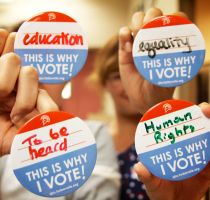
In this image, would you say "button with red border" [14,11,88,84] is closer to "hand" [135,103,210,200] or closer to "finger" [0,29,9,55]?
"finger" [0,29,9,55]

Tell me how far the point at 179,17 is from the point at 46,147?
0.26 m

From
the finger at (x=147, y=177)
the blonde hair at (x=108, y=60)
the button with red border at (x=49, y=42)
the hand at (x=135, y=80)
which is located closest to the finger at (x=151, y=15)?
the hand at (x=135, y=80)

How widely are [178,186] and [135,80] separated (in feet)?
0.60

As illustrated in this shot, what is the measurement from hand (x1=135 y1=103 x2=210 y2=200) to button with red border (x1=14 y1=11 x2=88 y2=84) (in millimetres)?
182

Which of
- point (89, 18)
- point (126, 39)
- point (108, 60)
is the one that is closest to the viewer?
point (126, 39)

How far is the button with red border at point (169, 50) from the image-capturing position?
47cm

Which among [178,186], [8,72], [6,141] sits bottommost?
[178,186]

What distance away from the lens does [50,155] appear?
415 mm

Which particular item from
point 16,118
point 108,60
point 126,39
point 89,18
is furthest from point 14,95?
point 89,18

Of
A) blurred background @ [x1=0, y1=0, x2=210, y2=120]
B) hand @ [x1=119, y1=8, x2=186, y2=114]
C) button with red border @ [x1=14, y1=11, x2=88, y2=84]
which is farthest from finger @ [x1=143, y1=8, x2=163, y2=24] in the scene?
blurred background @ [x1=0, y1=0, x2=210, y2=120]

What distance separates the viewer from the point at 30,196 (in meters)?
0.63

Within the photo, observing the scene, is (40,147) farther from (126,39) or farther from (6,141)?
(126,39)

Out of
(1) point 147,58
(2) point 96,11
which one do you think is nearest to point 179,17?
(1) point 147,58

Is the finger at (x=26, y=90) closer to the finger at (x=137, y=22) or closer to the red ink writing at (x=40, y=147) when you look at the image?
the red ink writing at (x=40, y=147)
